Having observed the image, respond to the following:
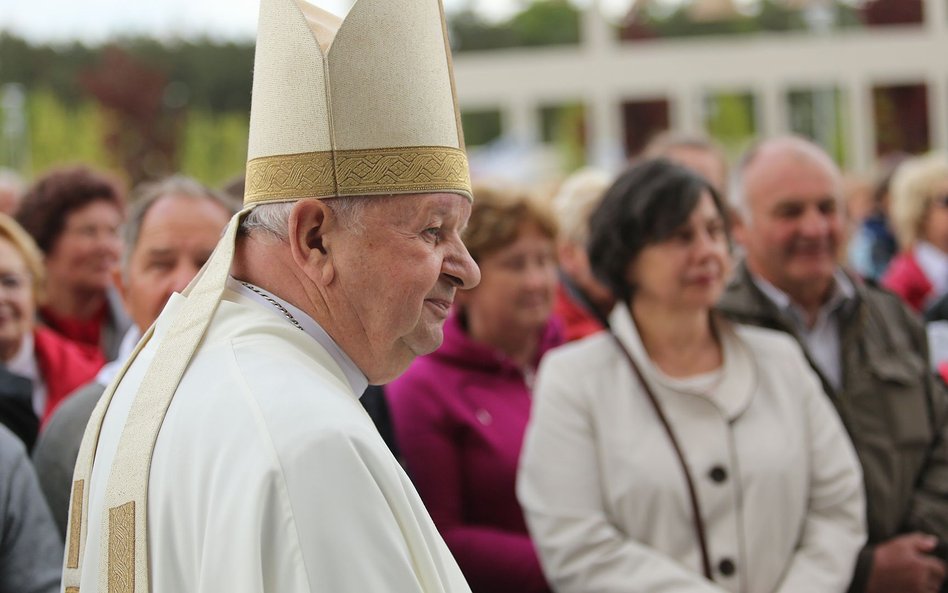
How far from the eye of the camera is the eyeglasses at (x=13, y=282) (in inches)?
154

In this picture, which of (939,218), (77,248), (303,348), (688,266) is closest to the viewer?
(303,348)

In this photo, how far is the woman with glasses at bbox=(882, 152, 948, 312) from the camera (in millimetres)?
6574

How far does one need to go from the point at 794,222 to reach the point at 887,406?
79 centimetres

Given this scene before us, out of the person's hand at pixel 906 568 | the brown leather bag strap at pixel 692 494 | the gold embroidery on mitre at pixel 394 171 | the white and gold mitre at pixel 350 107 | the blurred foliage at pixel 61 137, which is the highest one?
the blurred foliage at pixel 61 137

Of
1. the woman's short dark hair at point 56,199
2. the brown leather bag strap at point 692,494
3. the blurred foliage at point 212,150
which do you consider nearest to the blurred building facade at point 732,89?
the blurred foliage at point 212,150

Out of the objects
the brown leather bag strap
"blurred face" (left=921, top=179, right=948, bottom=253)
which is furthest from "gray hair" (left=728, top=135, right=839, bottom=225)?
"blurred face" (left=921, top=179, right=948, bottom=253)

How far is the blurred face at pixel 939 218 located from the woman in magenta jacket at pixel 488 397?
10.8 feet

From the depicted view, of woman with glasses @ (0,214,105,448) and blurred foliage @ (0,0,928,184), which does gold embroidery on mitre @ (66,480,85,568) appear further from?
blurred foliage @ (0,0,928,184)

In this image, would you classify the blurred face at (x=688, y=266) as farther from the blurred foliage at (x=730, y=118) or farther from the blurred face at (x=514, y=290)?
the blurred foliage at (x=730, y=118)

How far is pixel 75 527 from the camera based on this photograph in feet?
6.76

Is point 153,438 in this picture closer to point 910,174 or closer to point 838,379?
point 838,379

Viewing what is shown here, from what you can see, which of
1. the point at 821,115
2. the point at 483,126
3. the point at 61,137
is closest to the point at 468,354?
the point at 483,126

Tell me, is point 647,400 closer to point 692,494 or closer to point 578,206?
point 692,494

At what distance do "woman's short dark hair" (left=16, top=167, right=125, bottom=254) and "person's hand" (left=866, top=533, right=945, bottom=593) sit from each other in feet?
11.2
